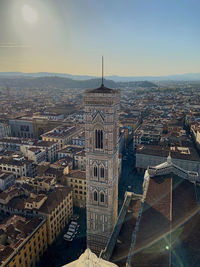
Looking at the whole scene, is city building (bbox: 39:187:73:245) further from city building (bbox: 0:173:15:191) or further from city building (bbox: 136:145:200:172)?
city building (bbox: 136:145:200:172)

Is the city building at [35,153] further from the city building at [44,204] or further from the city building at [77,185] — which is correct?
the city building at [77,185]

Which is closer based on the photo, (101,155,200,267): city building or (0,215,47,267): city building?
(101,155,200,267): city building

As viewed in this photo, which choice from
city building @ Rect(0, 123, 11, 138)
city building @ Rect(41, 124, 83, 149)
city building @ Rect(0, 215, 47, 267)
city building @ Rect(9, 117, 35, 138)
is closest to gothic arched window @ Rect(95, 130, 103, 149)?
city building @ Rect(0, 215, 47, 267)

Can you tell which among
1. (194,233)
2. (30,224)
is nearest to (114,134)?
(194,233)

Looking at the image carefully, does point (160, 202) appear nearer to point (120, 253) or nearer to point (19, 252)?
point (120, 253)

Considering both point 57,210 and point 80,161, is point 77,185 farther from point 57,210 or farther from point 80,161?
point 80,161

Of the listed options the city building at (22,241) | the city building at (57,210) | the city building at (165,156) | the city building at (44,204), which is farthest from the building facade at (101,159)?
the city building at (165,156)
